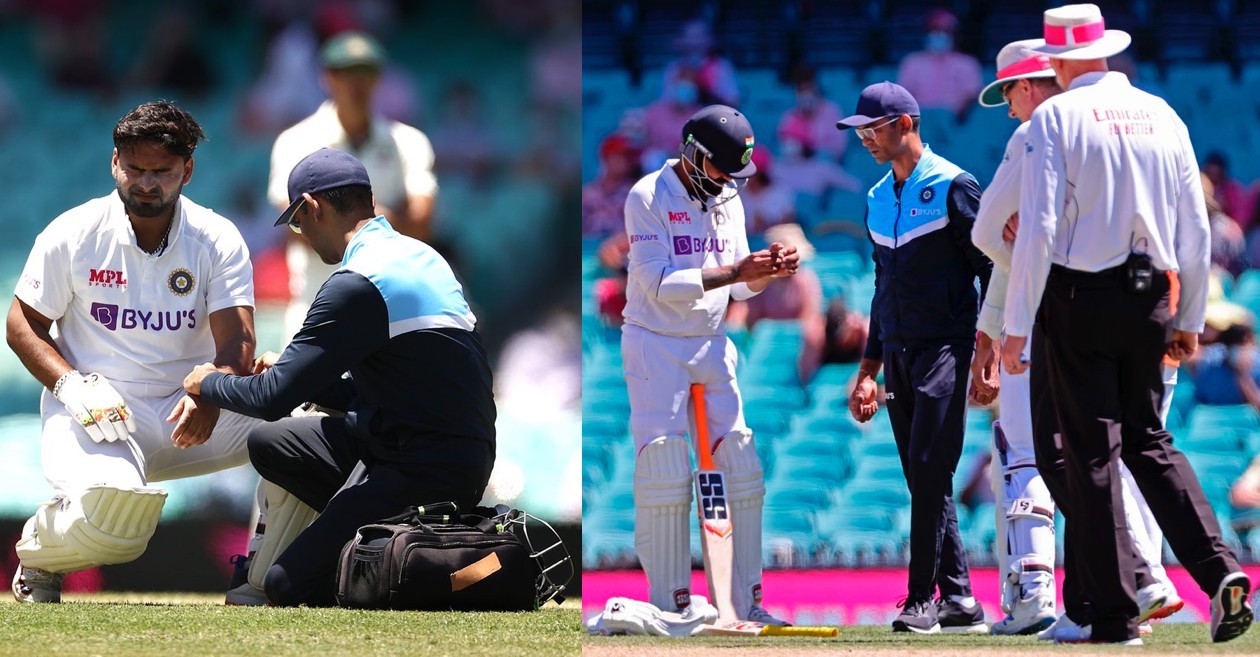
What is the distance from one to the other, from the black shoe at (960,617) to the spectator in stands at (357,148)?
3.14 metres

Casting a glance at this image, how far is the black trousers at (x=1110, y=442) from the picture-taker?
400 cm

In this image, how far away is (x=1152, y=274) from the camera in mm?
4039

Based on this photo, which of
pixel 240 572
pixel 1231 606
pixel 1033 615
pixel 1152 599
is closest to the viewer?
pixel 1231 606

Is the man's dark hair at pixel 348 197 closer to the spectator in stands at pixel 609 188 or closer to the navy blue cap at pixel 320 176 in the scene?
the navy blue cap at pixel 320 176

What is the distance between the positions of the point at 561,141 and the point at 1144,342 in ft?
12.7

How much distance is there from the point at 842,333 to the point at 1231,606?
4.04 metres

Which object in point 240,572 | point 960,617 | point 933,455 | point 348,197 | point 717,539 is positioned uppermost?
point 348,197

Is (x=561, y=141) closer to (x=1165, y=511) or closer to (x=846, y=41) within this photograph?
(x=846, y=41)

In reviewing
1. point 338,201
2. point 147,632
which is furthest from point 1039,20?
point 147,632

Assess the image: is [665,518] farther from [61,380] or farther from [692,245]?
[61,380]

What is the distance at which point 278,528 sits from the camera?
5.45m

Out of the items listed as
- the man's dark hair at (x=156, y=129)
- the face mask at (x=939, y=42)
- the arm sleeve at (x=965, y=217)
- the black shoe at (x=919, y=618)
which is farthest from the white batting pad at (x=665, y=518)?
the face mask at (x=939, y=42)

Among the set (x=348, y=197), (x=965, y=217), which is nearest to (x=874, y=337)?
(x=965, y=217)

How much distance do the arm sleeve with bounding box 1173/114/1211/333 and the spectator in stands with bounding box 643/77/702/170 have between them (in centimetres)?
398
